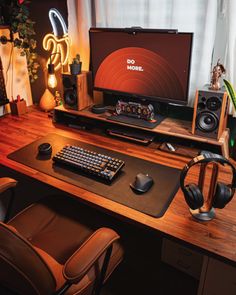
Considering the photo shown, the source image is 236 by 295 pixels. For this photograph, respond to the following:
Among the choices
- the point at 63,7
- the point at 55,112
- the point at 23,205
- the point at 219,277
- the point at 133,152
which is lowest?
the point at 23,205

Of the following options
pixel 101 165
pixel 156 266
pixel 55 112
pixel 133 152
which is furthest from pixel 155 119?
pixel 156 266

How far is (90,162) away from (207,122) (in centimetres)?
63

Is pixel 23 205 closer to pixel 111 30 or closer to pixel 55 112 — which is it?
pixel 55 112

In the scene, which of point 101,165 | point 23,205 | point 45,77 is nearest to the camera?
point 101,165

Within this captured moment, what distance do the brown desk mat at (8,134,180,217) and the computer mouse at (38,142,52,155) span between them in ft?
0.08

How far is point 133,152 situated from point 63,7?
1175 millimetres

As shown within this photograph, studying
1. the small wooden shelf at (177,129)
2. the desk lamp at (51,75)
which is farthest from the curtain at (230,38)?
the desk lamp at (51,75)

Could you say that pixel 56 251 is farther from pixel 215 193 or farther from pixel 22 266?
pixel 215 193

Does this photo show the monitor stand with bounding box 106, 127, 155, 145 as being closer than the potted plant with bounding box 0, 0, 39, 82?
Yes

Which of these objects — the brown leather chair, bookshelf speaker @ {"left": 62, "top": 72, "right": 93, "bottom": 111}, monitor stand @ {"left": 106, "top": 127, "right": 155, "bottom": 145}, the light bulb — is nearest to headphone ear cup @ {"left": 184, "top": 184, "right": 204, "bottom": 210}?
the brown leather chair

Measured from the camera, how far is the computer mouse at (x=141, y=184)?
3.97ft

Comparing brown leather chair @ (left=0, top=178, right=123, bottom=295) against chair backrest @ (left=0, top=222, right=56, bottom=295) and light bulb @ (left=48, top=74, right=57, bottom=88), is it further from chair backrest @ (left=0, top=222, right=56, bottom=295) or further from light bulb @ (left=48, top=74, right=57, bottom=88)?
light bulb @ (left=48, top=74, right=57, bottom=88)

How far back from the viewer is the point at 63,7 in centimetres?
195

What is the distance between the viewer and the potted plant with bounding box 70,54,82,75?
178cm
